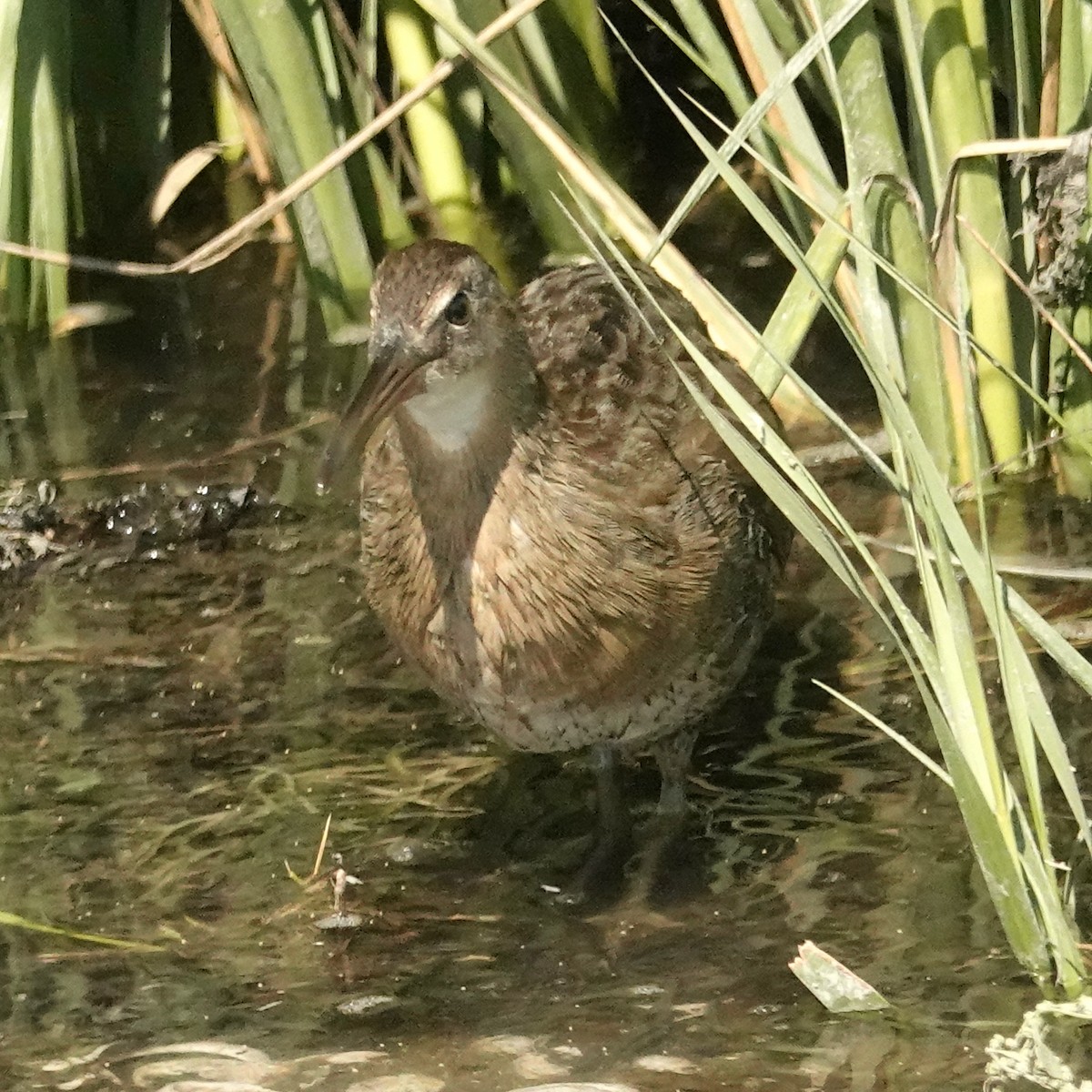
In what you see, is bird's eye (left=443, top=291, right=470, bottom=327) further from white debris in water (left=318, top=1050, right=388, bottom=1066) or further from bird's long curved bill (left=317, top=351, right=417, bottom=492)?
white debris in water (left=318, top=1050, right=388, bottom=1066)

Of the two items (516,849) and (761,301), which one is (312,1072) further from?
(761,301)

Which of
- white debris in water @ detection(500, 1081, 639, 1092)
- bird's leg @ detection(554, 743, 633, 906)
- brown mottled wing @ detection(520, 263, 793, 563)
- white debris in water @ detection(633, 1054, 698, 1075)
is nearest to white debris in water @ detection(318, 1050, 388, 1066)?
white debris in water @ detection(500, 1081, 639, 1092)

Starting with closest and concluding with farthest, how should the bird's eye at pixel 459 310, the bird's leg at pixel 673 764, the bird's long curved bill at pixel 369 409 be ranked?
the bird's long curved bill at pixel 369 409, the bird's eye at pixel 459 310, the bird's leg at pixel 673 764

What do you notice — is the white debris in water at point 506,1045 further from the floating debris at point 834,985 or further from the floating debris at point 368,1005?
the floating debris at point 834,985

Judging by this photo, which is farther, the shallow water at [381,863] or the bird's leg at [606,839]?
the bird's leg at [606,839]

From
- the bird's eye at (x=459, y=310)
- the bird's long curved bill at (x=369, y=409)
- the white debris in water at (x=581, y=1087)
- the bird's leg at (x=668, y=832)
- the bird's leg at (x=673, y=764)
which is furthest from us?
the bird's leg at (x=673, y=764)

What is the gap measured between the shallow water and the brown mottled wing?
1.84 ft

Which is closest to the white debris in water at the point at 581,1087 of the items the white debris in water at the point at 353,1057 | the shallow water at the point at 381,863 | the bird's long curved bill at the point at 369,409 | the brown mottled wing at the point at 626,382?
the shallow water at the point at 381,863

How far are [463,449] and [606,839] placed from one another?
2.54 ft

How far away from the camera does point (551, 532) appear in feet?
10.2

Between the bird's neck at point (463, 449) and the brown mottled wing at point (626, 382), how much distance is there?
0.56 feet

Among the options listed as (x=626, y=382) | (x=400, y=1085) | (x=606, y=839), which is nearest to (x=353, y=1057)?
(x=400, y=1085)

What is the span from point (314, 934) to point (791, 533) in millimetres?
1219

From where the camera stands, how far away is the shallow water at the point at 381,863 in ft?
8.85
